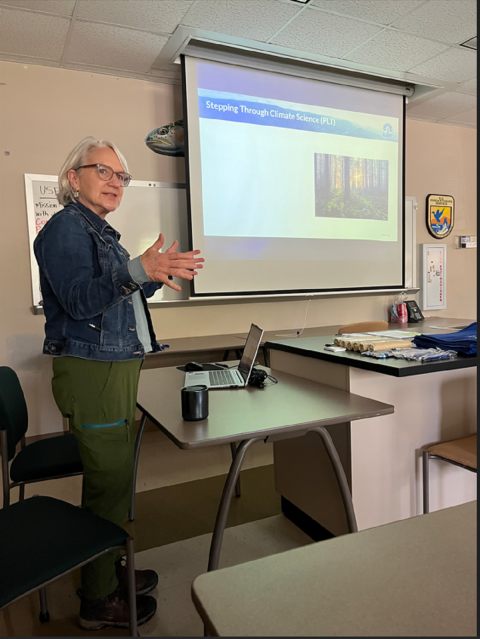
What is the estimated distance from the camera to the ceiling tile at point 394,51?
10.3ft

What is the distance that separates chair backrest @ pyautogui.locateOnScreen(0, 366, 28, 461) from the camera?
1611 mm

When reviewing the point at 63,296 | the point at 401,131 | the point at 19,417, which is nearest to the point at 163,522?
the point at 19,417

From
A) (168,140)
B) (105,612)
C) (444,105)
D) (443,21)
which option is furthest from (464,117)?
(105,612)

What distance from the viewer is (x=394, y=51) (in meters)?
3.31

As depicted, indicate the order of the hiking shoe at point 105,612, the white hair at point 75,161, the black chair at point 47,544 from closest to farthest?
1. the black chair at point 47,544
2. the hiking shoe at point 105,612
3. the white hair at point 75,161

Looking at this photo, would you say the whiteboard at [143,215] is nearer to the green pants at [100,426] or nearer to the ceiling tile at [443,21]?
the ceiling tile at [443,21]

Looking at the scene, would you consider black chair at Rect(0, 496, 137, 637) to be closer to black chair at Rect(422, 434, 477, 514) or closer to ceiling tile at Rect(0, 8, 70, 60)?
black chair at Rect(422, 434, 477, 514)

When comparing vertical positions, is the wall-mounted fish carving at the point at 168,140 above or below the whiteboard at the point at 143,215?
above

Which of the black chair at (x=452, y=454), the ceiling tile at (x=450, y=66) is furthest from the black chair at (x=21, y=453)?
the ceiling tile at (x=450, y=66)

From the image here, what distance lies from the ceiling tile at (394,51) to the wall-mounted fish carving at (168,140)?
1400mm

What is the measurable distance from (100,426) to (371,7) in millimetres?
2894

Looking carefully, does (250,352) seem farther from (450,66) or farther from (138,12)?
(450,66)

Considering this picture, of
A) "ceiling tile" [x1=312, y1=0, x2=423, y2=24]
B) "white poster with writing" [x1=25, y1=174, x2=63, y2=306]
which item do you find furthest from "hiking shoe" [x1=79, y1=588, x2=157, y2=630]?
"ceiling tile" [x1=312, y1=0, x2=423, y2=24]

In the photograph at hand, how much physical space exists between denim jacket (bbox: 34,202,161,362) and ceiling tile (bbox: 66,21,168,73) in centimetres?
202
